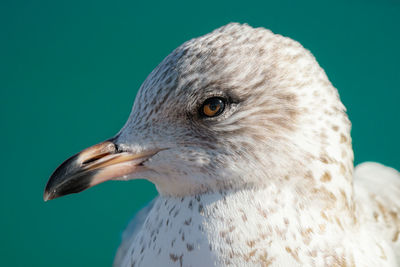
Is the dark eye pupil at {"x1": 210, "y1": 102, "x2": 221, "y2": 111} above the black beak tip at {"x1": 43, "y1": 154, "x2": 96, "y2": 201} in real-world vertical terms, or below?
above

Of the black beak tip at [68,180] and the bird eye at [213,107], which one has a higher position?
the bird eye at [213,107]

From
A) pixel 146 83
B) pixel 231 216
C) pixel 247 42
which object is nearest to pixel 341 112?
pixel 247 42

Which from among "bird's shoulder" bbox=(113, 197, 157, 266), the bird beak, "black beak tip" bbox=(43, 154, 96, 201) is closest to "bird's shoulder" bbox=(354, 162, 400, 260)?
the bird beak

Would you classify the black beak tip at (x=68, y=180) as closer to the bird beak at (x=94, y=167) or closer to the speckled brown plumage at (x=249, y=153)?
the bird beak at (x=94, y=167)

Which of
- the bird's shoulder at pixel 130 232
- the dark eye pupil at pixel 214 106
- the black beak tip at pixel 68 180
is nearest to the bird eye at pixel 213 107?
the dark eye pupil at pixel 214 106

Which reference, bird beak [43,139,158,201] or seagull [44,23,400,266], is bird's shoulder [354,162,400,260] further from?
bird beak [43,139,158,201]

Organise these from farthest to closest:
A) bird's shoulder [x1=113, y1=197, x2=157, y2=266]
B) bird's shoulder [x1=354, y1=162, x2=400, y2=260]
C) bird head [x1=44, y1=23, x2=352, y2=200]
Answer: bird's shoulder [x1=113, y1=197, x2=157, y2=266], bird's shoulder [x1=354, y1=162, x2=400, y2=260], bird head [x1=44, y1=23, x2=352, y2=200]

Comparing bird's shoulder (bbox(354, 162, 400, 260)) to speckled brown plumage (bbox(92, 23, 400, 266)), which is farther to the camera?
bird's shoulder (bbox(354, 162, 400, 260))

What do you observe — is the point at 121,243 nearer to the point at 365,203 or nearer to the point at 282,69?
the point at 365,203

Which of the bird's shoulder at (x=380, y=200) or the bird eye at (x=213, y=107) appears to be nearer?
the bird eye at (x=213, y=107)
